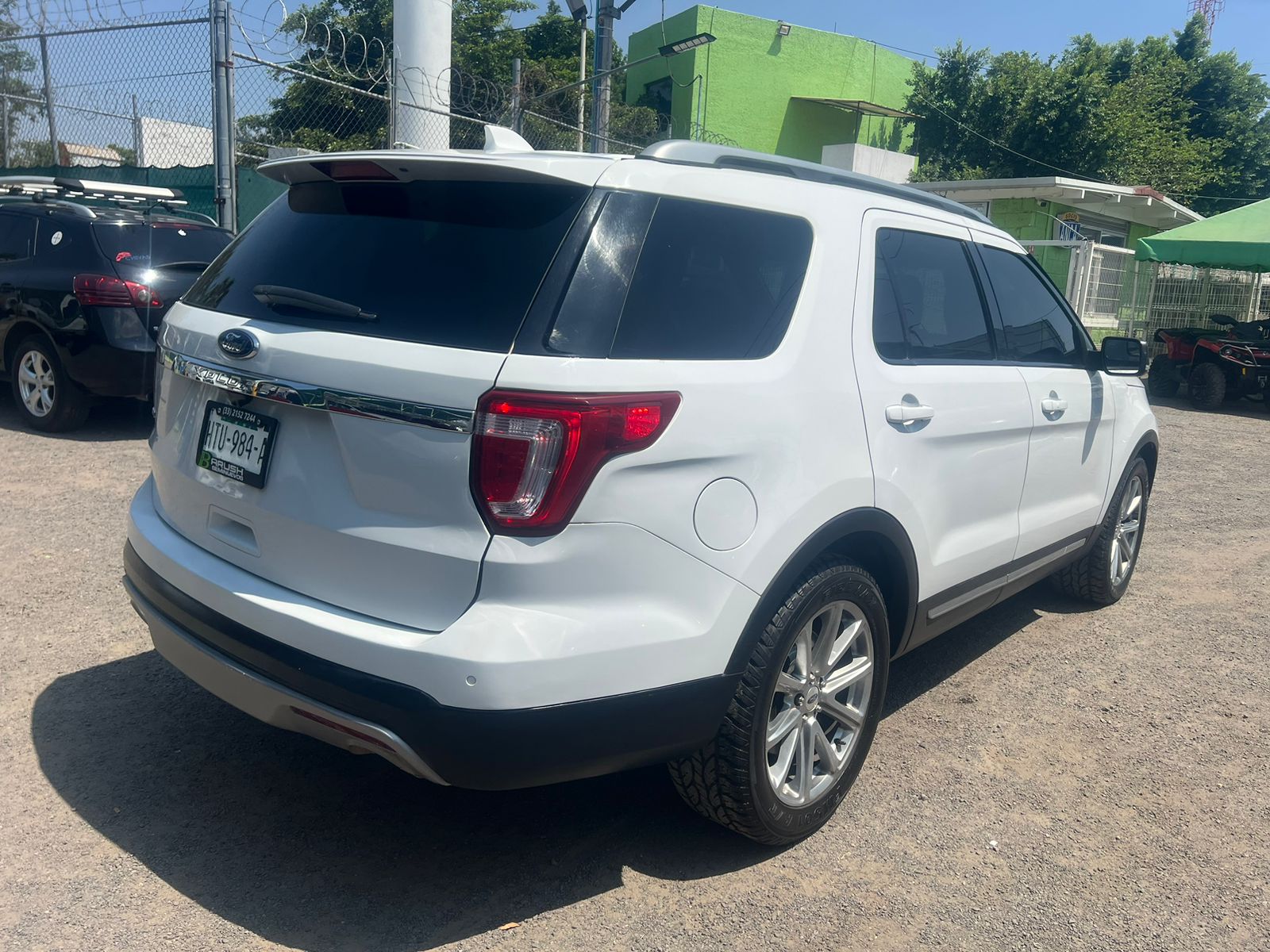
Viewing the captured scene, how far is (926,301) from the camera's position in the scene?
3545mm

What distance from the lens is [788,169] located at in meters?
3.12

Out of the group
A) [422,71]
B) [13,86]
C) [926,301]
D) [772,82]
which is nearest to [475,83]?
[422,71]

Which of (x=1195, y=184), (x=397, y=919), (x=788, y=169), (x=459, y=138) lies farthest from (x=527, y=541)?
(x=1195, y=184)

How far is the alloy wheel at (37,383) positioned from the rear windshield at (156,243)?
952mm

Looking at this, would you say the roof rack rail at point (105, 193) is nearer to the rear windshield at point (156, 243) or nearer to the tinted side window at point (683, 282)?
the rear windshield at point (156, 243)

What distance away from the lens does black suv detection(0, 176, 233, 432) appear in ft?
23.9

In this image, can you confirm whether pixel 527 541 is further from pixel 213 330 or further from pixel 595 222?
pixel 213 330

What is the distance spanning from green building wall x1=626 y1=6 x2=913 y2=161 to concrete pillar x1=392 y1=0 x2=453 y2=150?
17391mm

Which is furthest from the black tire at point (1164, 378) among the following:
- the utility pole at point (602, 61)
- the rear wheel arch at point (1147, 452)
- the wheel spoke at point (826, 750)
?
the wheel spoke at point (826, 750)

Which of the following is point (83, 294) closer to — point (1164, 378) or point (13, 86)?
point (13, 86)

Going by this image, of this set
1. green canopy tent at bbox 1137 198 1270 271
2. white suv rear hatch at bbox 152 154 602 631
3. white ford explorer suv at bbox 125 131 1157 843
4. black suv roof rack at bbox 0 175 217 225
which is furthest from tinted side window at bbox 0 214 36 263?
green canopy tent at bbox 1137 198 1270 271

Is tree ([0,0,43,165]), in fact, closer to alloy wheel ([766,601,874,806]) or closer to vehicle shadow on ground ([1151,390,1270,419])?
alloy wheel ([766,601,874,806])

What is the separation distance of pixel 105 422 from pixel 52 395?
648mm

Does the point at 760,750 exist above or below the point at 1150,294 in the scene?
below
